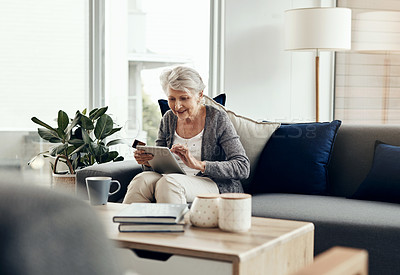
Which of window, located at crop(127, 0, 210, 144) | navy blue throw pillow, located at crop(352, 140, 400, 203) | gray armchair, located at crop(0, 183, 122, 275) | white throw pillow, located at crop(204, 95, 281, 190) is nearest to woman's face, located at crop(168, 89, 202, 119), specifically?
white throw pillow, located at crop(204, 95, 281, 190)

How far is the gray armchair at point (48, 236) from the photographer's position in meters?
0.48

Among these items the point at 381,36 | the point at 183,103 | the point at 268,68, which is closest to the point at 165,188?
the point at 183,103

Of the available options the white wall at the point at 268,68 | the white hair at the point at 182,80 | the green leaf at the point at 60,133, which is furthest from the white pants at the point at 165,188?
the white wall at the point at 268,68

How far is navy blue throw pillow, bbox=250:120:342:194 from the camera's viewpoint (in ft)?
9.59

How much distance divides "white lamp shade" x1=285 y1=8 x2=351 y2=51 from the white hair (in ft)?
4.71

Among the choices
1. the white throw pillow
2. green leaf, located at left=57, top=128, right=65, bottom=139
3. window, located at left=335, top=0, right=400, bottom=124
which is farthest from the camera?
window, located at left=335, top=0, right=400, bottom=124

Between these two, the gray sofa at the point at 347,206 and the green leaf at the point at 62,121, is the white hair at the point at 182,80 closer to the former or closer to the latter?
the gray sofa at the point at 347,206

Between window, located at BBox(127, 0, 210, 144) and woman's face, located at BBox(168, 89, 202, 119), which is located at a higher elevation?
window, located at BBox(127, 0, 210, 144)

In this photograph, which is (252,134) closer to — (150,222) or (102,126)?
(102,126)

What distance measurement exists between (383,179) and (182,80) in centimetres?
115

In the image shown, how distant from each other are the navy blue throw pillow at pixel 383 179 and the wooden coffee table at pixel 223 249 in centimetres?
100

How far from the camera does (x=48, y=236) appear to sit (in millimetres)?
488

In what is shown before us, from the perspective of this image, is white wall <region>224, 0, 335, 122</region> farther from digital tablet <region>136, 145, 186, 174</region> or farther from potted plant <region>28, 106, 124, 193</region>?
digital tablet <region>136, 145, 186, 174</region>

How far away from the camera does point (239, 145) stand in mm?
2854
